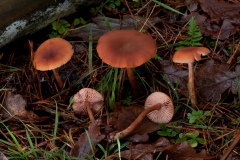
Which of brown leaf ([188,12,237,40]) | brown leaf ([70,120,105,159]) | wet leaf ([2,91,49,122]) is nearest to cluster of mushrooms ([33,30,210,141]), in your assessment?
brown leaf ([70,120,105,159])

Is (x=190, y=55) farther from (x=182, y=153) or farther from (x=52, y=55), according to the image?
(x=52, y=55)

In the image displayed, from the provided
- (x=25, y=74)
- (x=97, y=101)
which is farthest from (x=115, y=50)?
(x=25, y=74)

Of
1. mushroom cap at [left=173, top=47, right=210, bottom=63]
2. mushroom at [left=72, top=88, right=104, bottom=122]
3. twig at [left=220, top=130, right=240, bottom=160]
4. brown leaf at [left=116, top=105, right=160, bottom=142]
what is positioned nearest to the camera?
twig at [left=220, top=130, right=240, bottom=160]

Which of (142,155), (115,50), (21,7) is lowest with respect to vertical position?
(142,155)

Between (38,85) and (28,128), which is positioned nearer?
(28,128)

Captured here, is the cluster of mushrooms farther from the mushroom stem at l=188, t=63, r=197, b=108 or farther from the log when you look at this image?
the log

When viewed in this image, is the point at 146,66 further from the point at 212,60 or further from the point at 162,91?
the point at 212,60

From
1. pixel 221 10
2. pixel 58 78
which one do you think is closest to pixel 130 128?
pixel 58 78
